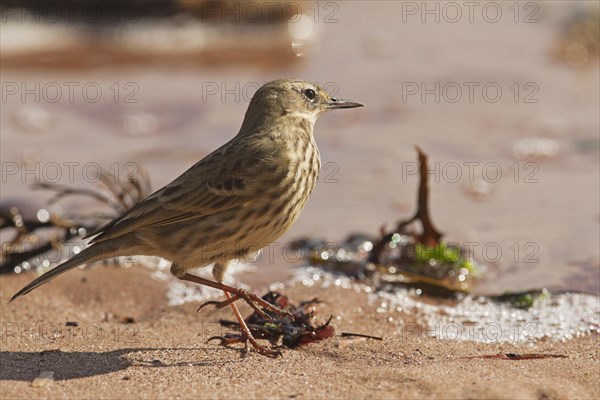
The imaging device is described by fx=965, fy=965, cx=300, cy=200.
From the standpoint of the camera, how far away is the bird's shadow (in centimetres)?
515

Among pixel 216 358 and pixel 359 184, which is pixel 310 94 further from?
pixel 359 184

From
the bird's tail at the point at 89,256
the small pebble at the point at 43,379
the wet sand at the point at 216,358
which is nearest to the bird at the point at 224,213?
the bird's tail at the point at 89,256

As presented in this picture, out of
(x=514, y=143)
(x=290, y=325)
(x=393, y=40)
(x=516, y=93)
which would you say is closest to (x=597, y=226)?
(x=514, y=143)

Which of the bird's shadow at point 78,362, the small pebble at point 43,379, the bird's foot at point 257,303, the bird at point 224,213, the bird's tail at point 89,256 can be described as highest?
the bird at point 224,213

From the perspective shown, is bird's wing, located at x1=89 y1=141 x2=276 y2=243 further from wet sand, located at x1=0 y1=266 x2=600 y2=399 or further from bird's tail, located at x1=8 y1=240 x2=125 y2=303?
wet sand, located at x1=0 y1=266 x2=600 y2=399

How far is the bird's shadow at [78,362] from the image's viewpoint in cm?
515

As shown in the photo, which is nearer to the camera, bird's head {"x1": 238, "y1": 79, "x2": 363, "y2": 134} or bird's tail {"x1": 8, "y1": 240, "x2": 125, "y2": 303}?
bird's tail {"x1": 8, "y1": 240, "x2": 125, "y2": 303}

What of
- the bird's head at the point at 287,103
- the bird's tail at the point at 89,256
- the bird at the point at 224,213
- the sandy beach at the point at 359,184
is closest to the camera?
the sandy beach at the point at 359,184

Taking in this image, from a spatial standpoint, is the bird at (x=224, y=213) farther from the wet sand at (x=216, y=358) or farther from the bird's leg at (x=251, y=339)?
the wet sand at (x=216, y=358)

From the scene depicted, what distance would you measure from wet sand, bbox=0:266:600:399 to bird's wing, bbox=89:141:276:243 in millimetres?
681

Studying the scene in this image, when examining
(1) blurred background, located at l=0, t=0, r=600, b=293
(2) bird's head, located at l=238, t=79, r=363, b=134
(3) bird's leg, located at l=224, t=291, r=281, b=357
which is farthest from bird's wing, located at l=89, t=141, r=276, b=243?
(1) blurred background, located at l=0, t=0, r=600, b=293

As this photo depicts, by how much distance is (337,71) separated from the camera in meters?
12.8

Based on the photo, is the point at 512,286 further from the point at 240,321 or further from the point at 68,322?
the point at 68,322

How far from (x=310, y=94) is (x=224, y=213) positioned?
122 centimetres
